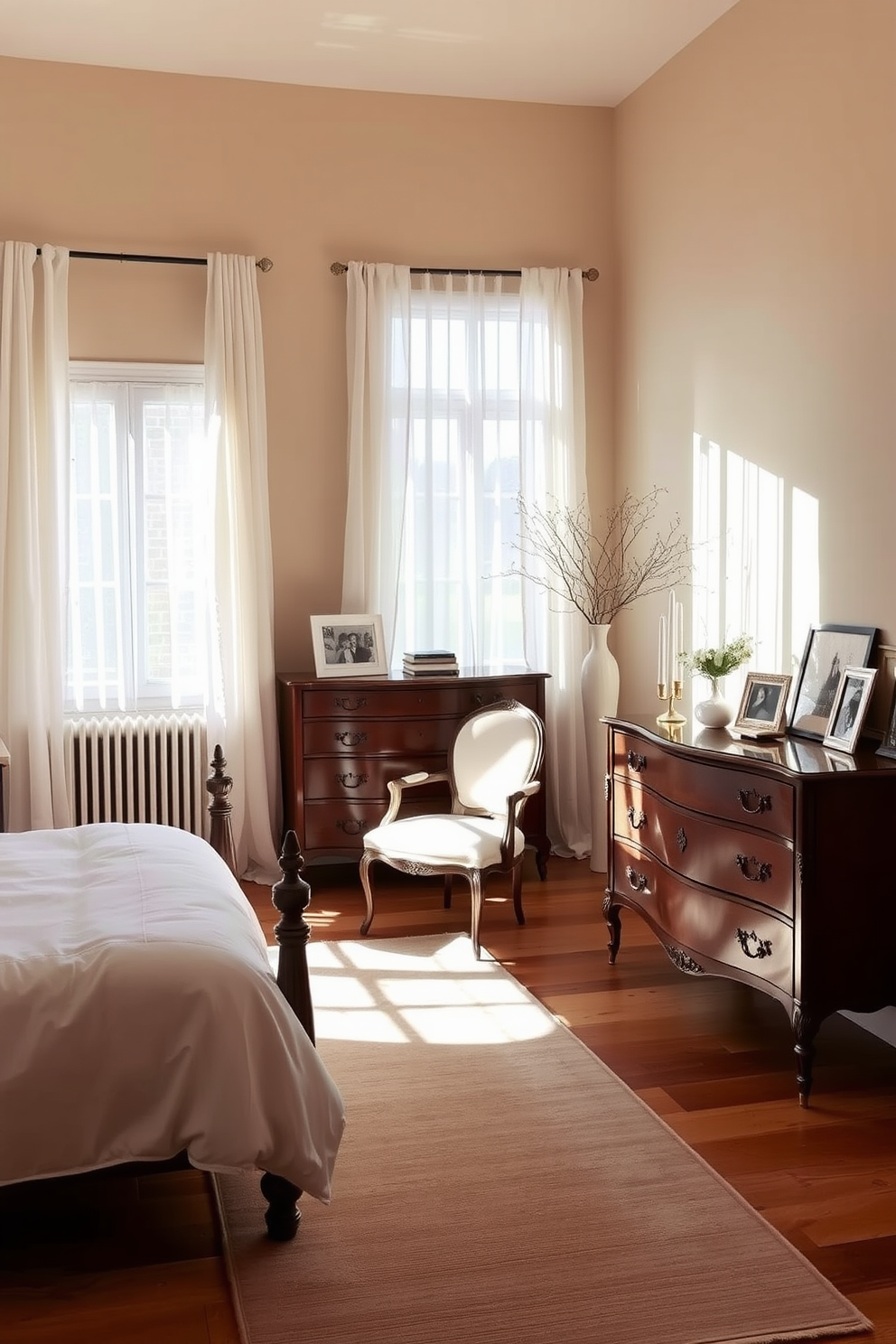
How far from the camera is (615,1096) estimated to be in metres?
3.37

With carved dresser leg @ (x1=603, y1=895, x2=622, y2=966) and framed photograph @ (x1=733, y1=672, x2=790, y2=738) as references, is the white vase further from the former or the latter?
carved dresser leg @ (x1=603, y1=895, x2=622, y2=966)

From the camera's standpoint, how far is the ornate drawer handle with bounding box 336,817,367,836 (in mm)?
5434

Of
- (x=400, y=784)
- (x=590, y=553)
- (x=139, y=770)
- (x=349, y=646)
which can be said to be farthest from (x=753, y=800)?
(x=139, y=770)

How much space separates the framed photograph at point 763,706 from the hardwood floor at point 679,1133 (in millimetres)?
906

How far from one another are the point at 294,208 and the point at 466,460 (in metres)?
1.38

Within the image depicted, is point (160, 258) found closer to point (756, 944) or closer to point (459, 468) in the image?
point (459, 468)

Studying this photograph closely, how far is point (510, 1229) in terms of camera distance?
8.82 ft

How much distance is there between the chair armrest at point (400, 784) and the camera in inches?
199

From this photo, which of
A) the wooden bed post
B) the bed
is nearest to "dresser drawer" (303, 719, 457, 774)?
the wooden bed post

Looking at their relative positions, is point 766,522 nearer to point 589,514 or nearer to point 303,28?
point 589,514

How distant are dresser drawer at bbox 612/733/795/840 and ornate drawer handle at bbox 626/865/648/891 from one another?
1.07 ft

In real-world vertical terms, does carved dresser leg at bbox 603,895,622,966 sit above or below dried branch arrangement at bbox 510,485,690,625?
below

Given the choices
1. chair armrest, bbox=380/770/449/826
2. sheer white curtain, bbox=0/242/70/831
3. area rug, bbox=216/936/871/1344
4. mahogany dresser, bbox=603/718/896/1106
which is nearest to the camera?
area rug, bbox=216/936/871/1344

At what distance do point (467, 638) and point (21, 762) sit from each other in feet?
6.81
